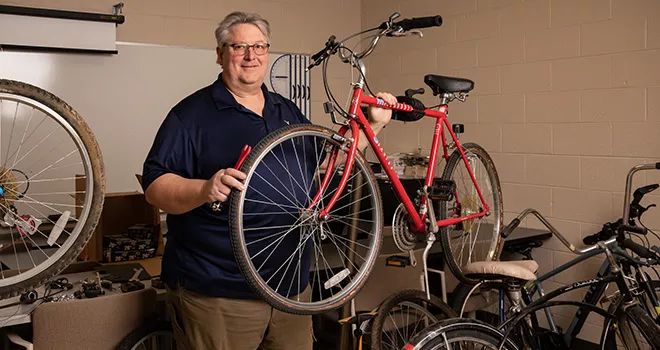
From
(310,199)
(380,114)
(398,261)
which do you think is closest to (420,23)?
(380,114)

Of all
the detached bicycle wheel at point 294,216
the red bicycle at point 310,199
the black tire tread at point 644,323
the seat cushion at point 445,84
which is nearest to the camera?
the red bicycle at point 310,199

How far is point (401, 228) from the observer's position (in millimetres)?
2428

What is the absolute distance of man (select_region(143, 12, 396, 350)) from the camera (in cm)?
198

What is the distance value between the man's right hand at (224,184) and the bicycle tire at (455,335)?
0.83m

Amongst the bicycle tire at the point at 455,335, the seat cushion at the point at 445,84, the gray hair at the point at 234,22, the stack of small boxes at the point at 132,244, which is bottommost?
the bicycle tire at the point at 455,335

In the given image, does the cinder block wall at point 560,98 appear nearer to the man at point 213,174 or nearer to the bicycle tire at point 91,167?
the man at point 213,174

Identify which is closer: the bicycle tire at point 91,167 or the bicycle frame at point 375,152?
the bicycle tire at point 91,167

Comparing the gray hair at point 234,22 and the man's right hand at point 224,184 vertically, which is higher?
the gray hair at point 234,22

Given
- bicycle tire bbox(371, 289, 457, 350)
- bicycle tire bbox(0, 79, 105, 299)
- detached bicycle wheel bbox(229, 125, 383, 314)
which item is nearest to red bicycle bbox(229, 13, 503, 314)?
detached bicycle wheel bbox(229, 125, 383, 314)

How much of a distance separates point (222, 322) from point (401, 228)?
80cm

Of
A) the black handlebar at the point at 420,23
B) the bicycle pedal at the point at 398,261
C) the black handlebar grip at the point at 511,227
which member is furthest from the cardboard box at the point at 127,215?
the black handlebar at the point at 420,23

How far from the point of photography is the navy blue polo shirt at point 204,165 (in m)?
1.97

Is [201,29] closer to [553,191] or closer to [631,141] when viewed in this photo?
[553,191]

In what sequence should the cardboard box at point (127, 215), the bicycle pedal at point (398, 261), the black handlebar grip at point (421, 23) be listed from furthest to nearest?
1. the cardboard box at point (127, 215)
2. the bicycle pedal at point (398, 261)
3. the black handlebar grip at point (421, 23)
